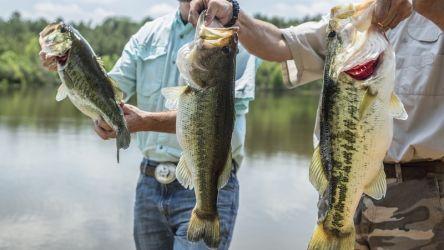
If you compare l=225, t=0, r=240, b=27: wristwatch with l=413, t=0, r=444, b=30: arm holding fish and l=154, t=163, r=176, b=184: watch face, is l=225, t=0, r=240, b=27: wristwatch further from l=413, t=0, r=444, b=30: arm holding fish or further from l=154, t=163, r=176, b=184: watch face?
l=154, t=163, r=176, b=184: watch face

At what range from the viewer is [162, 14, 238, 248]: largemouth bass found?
3.43 metres

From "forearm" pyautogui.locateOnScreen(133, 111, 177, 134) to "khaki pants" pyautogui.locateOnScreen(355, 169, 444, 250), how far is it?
140 cm

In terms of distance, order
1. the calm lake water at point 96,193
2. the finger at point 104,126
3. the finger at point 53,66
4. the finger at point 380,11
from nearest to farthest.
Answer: the finger at point 380,11
the finger at point 53,66
the finger at point 104,126
the calm lake water at point 96,193

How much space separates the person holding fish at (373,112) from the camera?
2947mm

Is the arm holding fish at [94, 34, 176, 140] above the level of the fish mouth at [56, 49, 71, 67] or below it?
below

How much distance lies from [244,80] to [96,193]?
625 inches

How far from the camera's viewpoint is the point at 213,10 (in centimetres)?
364

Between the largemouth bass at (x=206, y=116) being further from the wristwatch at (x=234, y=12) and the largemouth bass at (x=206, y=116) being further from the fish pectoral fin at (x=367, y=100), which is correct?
the fish pectoral fin at (x=367, y=100)

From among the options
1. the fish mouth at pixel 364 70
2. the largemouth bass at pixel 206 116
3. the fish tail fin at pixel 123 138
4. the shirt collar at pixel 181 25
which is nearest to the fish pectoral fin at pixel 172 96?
the largemouth bass at pixel 206 116

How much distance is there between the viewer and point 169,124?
15.1 ft

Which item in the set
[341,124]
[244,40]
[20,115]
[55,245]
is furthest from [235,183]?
[20,115]

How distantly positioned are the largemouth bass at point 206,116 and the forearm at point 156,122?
0.91 m

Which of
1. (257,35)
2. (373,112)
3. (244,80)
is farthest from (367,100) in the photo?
(244,80)

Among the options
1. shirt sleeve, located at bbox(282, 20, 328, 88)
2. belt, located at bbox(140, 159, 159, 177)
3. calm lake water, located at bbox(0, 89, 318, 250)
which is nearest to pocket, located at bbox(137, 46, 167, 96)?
belt, located at bbox(140, 159, 159, 177)
